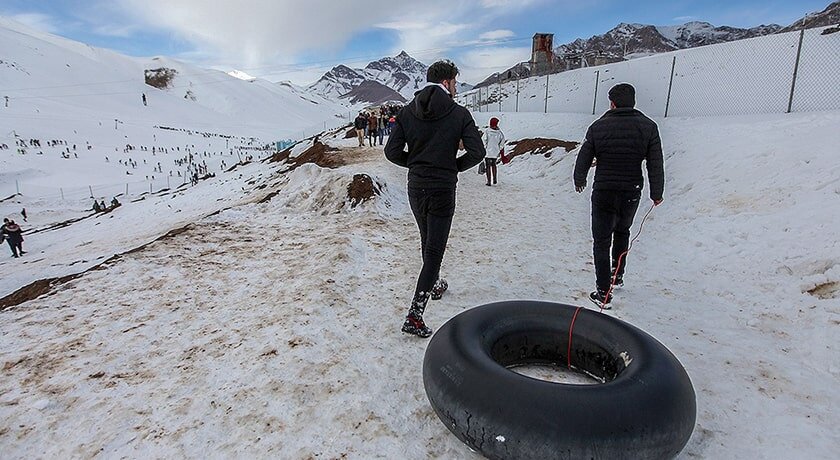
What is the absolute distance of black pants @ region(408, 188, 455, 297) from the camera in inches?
130

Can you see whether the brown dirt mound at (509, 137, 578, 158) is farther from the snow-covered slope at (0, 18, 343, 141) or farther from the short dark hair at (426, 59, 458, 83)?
the snow-covered slope at (0, 18, 343, 141)

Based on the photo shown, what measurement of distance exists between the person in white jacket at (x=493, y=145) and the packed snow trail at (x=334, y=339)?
14.7 feet

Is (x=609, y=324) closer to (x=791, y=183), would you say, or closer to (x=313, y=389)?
(x=313, y=389)

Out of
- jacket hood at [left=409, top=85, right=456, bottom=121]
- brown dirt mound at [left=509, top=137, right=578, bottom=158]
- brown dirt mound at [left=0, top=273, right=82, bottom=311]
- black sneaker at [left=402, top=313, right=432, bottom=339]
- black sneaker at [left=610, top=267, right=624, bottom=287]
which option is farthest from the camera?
brown dirt mound at [left=509, top=137, right=578, bottom=158]

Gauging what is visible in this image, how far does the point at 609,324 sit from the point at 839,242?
327cm

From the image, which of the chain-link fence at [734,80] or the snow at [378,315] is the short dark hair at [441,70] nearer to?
the snow at [378,315]

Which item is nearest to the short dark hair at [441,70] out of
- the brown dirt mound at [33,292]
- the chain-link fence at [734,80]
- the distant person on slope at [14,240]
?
the brown dirt mound at [33,292]

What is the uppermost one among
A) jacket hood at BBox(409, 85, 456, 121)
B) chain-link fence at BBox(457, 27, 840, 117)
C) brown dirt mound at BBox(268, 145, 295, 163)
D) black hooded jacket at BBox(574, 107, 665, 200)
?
chain-link fence at BBox(457, 27, 840, 117)

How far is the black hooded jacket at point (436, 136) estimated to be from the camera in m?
3.14

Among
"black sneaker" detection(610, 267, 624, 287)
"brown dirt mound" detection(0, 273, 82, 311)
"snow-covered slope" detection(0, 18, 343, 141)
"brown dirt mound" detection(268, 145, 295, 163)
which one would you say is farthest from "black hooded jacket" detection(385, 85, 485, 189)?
"snow-covered slope" detection(0, 18, 343, 141)

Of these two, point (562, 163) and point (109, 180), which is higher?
point (562, 163)

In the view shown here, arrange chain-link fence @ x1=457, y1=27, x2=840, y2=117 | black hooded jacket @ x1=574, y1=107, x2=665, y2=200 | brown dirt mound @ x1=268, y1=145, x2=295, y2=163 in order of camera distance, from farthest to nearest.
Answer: brown dirt mound @ x1=268, y1=145, x2=295, y2=163
chain-link fence @ x1=457, y1=27, x2=840, y2=117
black hooded jacket @ x1=574, y1=107, x2=665, y2=200

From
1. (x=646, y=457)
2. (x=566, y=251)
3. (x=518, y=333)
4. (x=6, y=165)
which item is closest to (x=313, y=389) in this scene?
(x=518, y=333)

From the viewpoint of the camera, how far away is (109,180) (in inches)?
1820
